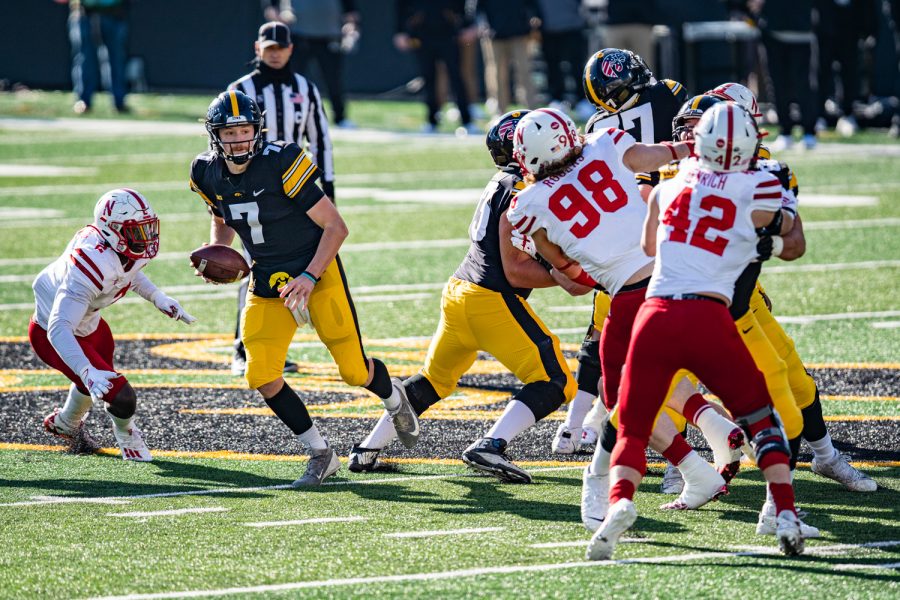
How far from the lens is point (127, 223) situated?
698cm

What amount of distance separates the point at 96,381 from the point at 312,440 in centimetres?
93

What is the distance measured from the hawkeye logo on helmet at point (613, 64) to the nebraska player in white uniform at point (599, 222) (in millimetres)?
1105

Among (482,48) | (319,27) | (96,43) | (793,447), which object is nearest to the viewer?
(793,447)

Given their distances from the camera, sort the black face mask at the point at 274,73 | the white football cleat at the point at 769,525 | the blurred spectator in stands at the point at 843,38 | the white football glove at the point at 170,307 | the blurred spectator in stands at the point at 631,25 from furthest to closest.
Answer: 1. the blurred spectator in stands at the point at 631,25
2. the blurred spectator in stands at the point at 843,38
3. the black face mask at the point at 274,73
4. the white football glove at the point at 170,307
5. the white football cleat at the point at 769,525

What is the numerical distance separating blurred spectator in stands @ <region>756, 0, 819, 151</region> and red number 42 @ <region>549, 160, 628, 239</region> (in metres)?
11.9

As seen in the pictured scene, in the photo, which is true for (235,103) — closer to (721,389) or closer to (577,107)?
(721,389)

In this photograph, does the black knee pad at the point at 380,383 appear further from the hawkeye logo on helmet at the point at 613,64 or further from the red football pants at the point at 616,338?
the hawkeye logo on helmet at the point at 613,64

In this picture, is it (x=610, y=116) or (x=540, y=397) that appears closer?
(x=540, y=397)

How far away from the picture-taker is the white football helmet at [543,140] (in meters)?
5.73

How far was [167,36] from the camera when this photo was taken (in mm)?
27047

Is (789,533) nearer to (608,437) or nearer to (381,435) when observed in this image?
(608,437)

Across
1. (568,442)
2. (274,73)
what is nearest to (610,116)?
Result: (568,442)

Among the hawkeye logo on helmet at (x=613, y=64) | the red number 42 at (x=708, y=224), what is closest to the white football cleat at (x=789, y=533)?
the red number 42 at (x=708, y=224)

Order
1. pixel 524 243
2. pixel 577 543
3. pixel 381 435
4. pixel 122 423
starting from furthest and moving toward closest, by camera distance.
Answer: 1. pixel 122 423
2. pixel 381 435
3. pixel 524 243
4. pixel 577 543
